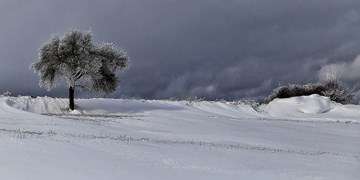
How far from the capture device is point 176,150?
1080 inches

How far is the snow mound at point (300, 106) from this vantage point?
74.9 meters

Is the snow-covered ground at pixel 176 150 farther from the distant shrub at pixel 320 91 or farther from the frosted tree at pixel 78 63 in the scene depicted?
the distant shrub at pixel 320 91

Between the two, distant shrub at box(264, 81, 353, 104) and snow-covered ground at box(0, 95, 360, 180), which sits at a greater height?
distant shrub at box(264, 81, 353, 104)

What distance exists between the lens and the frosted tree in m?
66.3

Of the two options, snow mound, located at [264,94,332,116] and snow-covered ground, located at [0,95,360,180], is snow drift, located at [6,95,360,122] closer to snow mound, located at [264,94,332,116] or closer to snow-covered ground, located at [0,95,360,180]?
snow mound, located at [264,94,332,116]

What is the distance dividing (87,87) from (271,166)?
45.1 meters

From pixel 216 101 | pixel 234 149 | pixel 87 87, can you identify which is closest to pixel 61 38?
pixel 87 87

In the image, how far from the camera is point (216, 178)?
21.1 meters

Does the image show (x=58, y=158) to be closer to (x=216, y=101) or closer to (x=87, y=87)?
(x=87, y=87)

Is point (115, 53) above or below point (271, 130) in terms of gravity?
above

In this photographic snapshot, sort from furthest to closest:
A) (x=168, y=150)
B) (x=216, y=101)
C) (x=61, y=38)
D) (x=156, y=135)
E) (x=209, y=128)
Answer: (x=216, y=101), (x=61, y=38), (x=209, y=128), (x=156, y=135), (x=168, y=150)

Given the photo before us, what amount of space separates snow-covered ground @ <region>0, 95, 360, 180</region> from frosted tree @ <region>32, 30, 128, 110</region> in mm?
18729

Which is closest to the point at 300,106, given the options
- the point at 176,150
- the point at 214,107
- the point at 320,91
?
the point at 214,107

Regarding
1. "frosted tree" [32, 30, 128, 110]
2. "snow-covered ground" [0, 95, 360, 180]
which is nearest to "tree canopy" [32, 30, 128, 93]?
"frosted tree" [32, 30, 128, 110]
